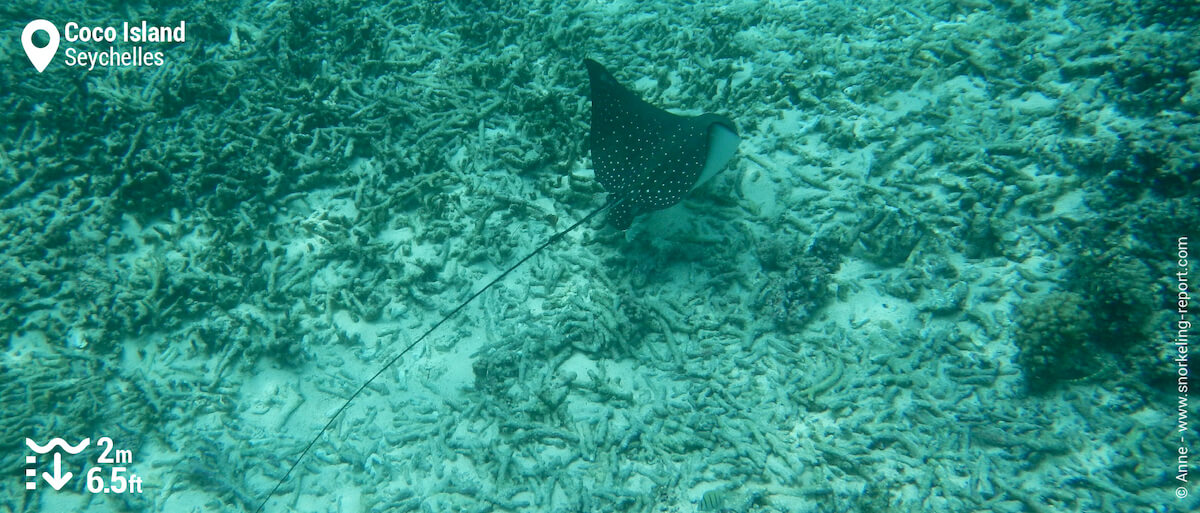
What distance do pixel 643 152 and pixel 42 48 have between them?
7429 mm

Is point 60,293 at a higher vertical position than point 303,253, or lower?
lower

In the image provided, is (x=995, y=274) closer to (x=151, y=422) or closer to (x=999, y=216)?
(x=999, y=216)

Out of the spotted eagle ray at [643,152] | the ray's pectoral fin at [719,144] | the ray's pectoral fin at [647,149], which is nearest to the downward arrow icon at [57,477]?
the spotted eagle ray at [643,152]

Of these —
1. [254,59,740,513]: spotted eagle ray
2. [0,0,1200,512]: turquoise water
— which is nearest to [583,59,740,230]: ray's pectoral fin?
[254,59,740,513]: spotted eagle ray

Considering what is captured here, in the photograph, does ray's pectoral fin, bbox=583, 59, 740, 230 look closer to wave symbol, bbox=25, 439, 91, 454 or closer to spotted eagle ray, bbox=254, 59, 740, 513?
spotted eagle ray, bbox=254, 59, 740, 513

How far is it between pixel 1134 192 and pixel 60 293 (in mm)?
8588

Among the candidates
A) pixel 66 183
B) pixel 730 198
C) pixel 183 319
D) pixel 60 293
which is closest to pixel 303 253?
pixel 183 319

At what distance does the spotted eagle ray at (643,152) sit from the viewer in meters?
3.44

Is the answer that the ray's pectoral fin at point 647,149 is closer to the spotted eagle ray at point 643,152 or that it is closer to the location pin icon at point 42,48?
the spotted eagle ray at point 643,152

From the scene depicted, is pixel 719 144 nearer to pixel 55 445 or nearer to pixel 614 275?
pixel 614 275

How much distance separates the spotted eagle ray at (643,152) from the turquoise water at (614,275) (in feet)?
0.75

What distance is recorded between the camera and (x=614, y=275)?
402 cm

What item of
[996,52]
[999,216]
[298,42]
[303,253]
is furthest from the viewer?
[298,42]

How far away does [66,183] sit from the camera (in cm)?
468
